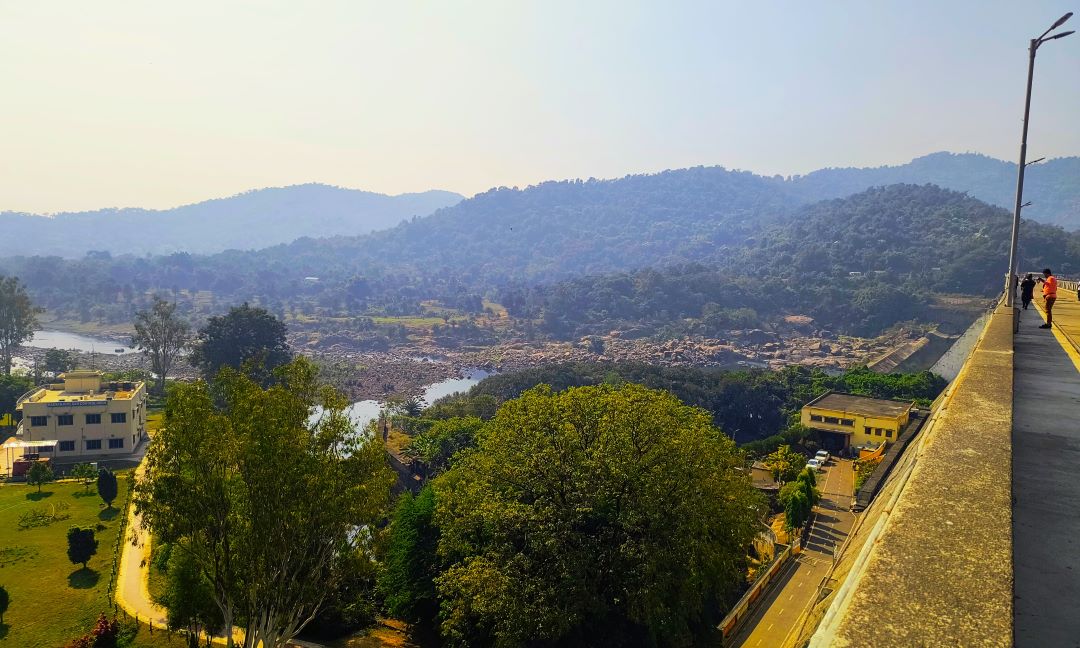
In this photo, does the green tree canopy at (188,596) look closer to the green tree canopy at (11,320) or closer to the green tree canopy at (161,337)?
the green tree canopy at (161,337)

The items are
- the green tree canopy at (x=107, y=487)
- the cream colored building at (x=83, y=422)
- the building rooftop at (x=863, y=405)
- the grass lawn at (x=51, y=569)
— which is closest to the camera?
the grass lawn at (x=51, y=569)

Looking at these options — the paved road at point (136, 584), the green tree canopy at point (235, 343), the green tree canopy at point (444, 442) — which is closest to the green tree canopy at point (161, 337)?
the green tree canopy at point (235, 343)

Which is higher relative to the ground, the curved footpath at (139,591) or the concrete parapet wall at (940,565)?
the concrete parapet wall at (940,565)

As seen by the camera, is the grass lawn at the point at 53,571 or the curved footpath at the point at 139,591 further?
the grass lawn at the point at 53,571

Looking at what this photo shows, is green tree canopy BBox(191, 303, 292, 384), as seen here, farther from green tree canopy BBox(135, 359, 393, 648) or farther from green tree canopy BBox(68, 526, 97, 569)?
green tree canopy BBox(135, 359, 393, 648)

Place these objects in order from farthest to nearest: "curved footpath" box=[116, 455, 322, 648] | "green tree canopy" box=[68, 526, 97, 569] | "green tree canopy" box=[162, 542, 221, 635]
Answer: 1. "green tree canopy" box=[68, 526, 97, 569]
2. "curved footpath" box=[116, 455, 322, 648]
3. "green tree canopy" box=[162, 542, 221, 635]

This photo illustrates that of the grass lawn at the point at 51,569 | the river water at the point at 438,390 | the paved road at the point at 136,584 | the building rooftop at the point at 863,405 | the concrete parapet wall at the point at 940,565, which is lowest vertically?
the river water at the point at 438,390

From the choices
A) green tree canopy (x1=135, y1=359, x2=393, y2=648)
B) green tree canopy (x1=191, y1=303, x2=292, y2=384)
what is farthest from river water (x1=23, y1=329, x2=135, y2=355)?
green tree canopy (x1=135, y1=359, x2=393, y2=648)
